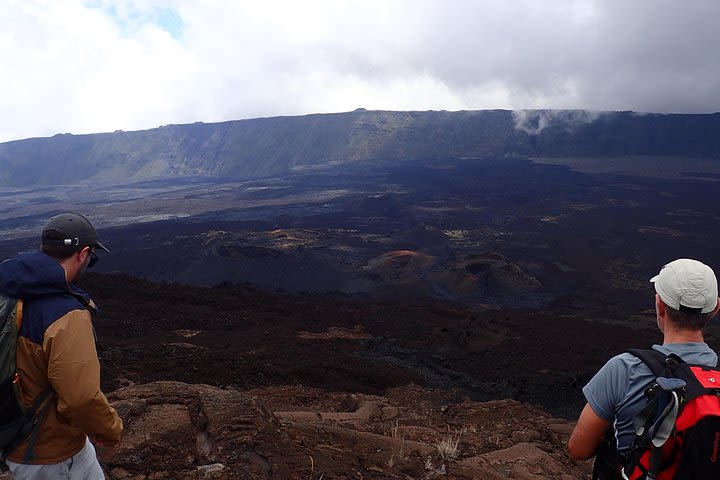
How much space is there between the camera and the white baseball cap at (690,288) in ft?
5.60

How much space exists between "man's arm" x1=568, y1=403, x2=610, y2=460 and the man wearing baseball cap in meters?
1.85

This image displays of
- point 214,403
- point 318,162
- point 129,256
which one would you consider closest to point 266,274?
point 129,256

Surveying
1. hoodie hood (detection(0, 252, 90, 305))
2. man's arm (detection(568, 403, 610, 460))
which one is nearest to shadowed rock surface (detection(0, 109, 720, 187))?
hoodie hood (detection(0, 252, 90, 305))

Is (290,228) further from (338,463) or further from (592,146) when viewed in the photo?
(592,146)

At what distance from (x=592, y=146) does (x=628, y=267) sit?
3131 inches

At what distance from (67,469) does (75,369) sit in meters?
0.53

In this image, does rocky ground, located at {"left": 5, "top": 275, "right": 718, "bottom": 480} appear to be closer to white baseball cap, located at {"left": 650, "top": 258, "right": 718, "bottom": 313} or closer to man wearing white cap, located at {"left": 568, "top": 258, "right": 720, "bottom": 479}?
man wearing white cap, located at {"left": 568, "top": 258, "right": 720, "bottom": 479}

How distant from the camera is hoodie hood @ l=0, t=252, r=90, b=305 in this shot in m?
1.77

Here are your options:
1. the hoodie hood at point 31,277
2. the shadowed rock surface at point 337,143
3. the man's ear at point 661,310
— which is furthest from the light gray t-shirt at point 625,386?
the shadowed rock surface at point 337,143

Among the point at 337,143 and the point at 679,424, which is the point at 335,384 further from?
the point at 337,143

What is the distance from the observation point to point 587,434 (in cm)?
186

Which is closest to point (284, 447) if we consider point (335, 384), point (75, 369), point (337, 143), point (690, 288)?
point (75, 369)

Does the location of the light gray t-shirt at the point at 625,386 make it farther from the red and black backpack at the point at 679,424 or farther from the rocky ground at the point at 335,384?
the rocky ground at the point at 335,384

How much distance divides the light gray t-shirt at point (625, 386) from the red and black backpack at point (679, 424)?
2.4 inches
